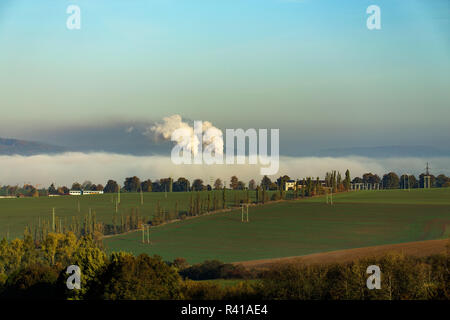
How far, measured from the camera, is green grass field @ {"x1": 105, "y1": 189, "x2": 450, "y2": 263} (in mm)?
132375

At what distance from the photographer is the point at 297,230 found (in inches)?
5940

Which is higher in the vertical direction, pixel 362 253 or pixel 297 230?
pixel 297 230

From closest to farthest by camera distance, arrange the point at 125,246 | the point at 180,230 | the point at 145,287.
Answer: the point at 145,287
the point at 125,246
the point at 180,230

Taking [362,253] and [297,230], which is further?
[297,230]

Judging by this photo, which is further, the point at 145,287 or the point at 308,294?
the point at 308,294

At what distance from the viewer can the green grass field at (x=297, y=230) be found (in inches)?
5212

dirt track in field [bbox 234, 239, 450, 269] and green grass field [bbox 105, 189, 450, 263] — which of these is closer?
dirt track in field [bbox 234, 239, 450, 269]

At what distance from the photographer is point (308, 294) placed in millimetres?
62406

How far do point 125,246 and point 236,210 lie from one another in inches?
1835

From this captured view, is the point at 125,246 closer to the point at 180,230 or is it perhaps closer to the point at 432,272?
the point at 180,230

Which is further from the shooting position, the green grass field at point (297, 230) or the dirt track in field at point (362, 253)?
the green grass field at point (297, 230)

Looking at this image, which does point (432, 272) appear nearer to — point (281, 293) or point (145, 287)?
point (281, 293)
